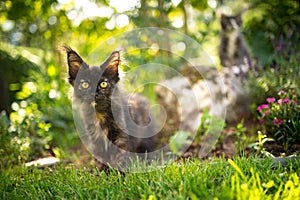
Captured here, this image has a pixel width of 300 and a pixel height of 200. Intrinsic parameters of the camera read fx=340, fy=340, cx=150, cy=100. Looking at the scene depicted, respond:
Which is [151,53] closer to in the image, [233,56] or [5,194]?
[233,56]

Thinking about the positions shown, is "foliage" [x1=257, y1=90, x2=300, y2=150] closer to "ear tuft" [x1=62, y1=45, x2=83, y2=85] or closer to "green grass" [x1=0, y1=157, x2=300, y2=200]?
"green grass" [x1=0, y1=157, x2=300, y2=200]

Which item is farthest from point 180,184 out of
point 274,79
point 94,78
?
point 274,79

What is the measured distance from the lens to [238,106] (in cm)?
482

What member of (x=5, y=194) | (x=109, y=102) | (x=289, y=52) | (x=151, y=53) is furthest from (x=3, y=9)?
(x=289, y=52)

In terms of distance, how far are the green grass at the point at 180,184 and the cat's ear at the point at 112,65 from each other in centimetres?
84

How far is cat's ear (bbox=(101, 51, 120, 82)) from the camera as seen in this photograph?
2.90 metres

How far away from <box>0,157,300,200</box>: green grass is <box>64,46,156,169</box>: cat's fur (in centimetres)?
38

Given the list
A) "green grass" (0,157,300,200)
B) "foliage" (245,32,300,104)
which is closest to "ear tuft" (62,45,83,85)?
"green grass" (0,157,300,200)

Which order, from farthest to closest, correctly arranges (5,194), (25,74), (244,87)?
(25,74)
(244,87)
(5,194)

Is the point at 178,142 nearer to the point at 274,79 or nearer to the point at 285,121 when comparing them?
the point at 285,121

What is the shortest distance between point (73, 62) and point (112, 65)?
332mm

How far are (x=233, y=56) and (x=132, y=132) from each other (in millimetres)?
3093

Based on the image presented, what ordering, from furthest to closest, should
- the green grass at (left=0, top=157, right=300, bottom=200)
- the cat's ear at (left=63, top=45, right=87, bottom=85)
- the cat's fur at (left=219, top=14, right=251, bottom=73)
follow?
the cat's fur at (left=219, top=14, right=251, bottom=73) < the cat's ear at (left=63, top=45, right=87, bottom=85) < the green grass at (left=0, top=157, right=300, bottom=200)

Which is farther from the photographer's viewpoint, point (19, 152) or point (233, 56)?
point (233, 56)
